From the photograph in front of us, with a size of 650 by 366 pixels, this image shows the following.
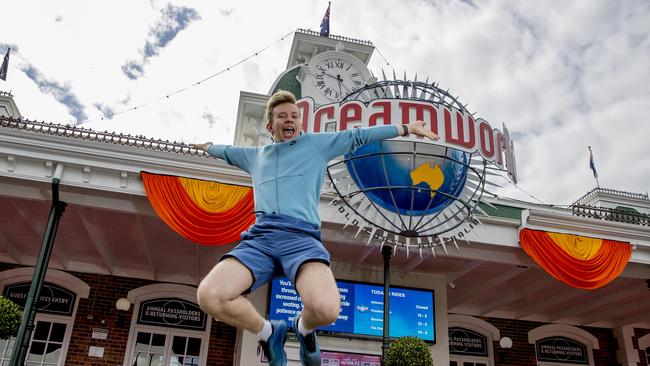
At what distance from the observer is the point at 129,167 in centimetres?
670

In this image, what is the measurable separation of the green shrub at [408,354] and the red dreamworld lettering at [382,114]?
3191 mm

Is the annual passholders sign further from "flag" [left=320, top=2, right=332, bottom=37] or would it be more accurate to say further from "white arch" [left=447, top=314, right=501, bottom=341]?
"flag" [left=320, top=2, right=332, bottom=37]

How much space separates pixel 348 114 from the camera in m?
6.59

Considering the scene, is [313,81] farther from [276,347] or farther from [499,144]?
[276,347]

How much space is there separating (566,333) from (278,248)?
11686 millimetres

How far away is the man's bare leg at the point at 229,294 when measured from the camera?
181 cm

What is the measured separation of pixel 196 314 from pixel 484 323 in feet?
20.9

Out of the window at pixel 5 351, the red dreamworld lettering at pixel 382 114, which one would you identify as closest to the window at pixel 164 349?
the window at pixel 5 351

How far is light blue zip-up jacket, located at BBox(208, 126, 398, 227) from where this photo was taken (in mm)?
2172

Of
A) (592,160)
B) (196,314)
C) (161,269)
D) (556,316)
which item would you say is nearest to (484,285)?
(556,316)

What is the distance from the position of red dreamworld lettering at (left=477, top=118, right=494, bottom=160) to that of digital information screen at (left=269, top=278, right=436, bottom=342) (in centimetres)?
335

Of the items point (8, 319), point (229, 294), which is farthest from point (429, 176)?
point (8, 319)

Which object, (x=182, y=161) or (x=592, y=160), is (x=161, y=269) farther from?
(x=592, y=160)

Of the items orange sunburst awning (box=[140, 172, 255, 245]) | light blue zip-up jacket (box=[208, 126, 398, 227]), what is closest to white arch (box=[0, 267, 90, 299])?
orange sunburst awning (box=[140, 172, 255, 245])
